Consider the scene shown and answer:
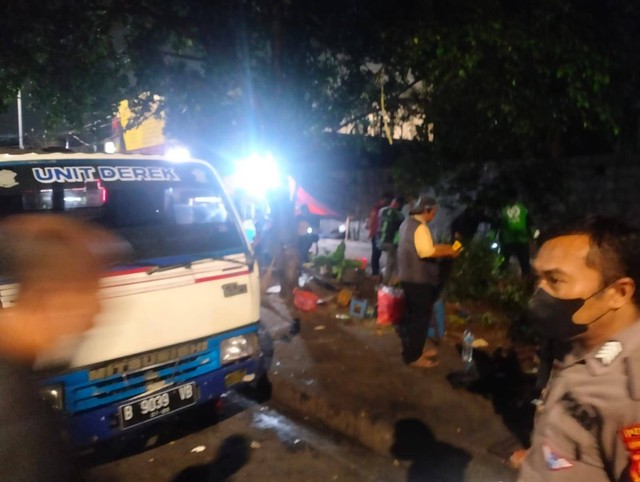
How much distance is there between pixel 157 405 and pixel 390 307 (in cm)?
375

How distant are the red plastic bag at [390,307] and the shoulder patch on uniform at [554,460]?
5.58 m

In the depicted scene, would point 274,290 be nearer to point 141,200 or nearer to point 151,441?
point 151,441

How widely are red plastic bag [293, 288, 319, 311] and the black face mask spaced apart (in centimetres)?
584

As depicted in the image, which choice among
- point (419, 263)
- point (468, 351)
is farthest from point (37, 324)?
point (468, 351)

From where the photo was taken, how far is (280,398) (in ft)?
18.7

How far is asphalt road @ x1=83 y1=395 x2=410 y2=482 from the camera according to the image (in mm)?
4234

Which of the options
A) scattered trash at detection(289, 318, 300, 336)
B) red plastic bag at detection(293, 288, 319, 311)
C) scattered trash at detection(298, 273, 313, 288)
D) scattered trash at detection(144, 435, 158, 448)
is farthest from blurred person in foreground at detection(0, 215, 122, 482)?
scattered trash at detection(298, 273, 313, 288)

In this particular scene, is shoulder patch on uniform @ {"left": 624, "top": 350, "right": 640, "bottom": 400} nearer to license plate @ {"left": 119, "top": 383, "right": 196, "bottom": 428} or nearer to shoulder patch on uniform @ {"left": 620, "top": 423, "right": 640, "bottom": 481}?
shoulder patch on uniform @ {"left": 620, "top": 423, "right": 640, "bottom": 481}

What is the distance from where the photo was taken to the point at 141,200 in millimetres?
4551

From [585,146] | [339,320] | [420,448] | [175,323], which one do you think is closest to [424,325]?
[420,448]

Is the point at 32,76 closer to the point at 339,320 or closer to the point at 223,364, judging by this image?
the point at 339,320

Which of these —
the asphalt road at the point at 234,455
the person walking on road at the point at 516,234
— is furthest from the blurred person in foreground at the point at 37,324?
Answer: the person walking on road at the point at 516,234

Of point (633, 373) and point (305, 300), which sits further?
point (305, 300)

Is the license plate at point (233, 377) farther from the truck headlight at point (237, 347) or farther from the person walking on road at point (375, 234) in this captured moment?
the person walking on road at point (375, 234)
